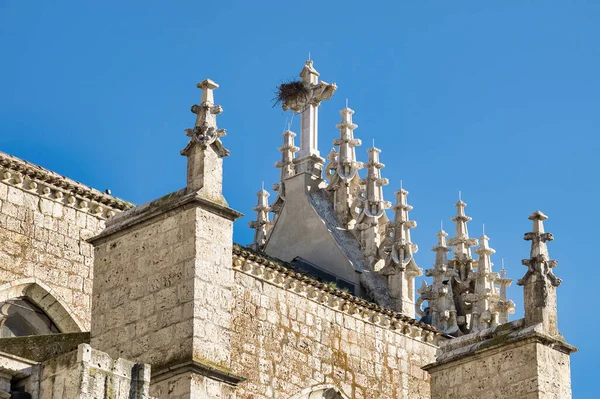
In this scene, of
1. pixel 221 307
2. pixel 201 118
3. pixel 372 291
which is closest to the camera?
pixel 221 307

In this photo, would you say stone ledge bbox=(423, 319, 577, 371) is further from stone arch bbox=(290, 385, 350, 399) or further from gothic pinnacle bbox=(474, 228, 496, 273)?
gothic pinnacle bbox=(474, 228, 496, 273)

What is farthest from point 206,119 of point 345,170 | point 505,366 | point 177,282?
point 345,170

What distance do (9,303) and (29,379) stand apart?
695 cm

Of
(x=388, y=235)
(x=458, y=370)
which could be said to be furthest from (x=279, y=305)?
(x=388, y=235)

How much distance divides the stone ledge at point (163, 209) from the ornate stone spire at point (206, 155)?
0.10 m

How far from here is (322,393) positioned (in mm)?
21203

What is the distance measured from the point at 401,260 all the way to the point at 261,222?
169 inches

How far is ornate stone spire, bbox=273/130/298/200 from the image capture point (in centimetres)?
2785

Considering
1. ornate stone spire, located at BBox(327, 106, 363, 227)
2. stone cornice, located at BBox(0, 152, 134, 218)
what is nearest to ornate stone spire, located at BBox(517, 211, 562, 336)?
stone cornice, located at BBox(0, 152, 134, 218)

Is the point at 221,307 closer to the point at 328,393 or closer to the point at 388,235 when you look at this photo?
the point at 328,393

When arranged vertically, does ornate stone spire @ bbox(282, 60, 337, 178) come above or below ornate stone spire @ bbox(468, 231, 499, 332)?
above

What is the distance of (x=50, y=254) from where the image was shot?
21234 millimetres

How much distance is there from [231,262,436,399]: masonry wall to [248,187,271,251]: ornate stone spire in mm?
5531

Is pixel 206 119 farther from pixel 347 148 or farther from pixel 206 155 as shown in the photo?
pixel 347 148
